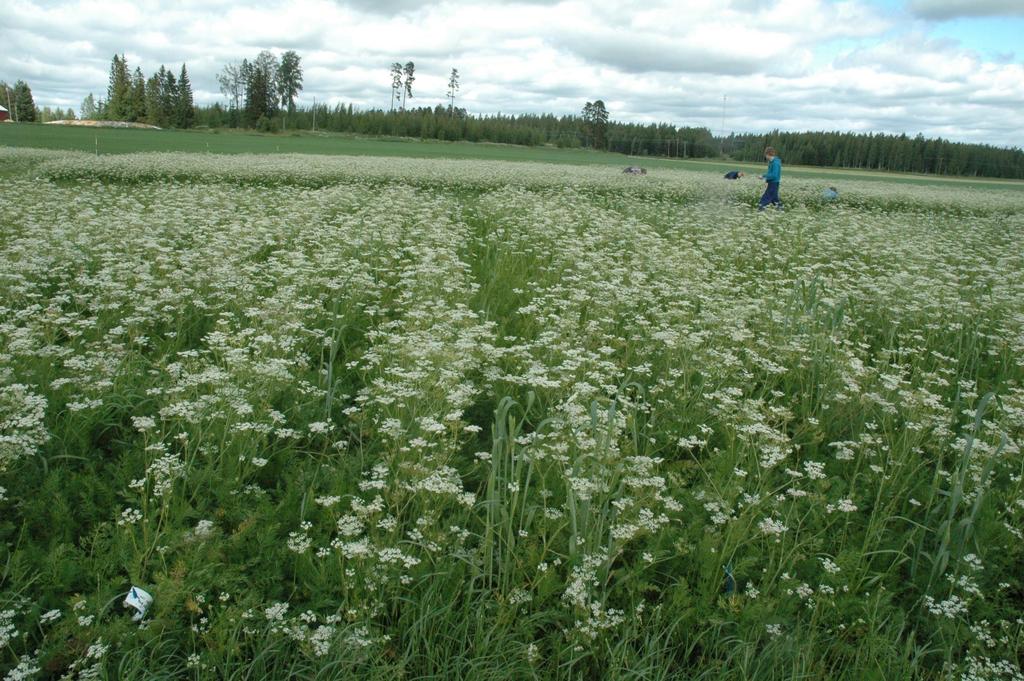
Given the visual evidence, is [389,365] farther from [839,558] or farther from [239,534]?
[839,558]

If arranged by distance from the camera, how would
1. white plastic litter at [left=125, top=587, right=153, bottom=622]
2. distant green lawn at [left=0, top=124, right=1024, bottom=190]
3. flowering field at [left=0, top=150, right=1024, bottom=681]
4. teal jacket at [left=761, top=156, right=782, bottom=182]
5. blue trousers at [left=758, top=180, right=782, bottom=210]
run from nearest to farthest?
1. white plastic litter at [left=125, top=587, right=153, bottom=622]
2. flowering field at [left=0, top=150, right=1024, bottom=681]
3. teal jacket at [left=761, top=156, right=782, bottom=182]
4. blue trousers at [left=758, top=180, right=782, bottom=210]
5. distant green lawn at [left=0, top=124, right=1024, bottom=190]

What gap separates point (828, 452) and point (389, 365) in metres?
3.41

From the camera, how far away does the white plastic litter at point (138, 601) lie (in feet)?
8.76

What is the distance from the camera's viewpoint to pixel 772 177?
64.1 feet

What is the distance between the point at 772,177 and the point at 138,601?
2022 centimetres

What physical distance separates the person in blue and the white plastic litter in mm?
19381

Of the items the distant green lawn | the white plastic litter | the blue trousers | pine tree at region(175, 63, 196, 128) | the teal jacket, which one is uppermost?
pine tree at region(175, 63, 196, 128)

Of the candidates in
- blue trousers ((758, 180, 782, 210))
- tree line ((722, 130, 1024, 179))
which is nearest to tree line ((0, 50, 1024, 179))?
tree line ((722, 130, 1024, 179))

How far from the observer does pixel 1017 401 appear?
479cm

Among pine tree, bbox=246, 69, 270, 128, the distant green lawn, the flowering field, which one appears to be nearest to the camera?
the flowering field

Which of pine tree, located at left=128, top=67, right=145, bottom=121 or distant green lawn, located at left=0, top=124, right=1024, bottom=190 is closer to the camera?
distant green lawn, located at left=0, top=124, right=1024, bottom=190

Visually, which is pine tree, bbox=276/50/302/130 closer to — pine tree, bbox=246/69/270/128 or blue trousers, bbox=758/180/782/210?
pine tree, bbox=246/69/270/128

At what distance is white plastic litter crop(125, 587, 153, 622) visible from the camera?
2670 mm

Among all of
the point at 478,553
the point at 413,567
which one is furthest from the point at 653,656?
the point at 413,567
